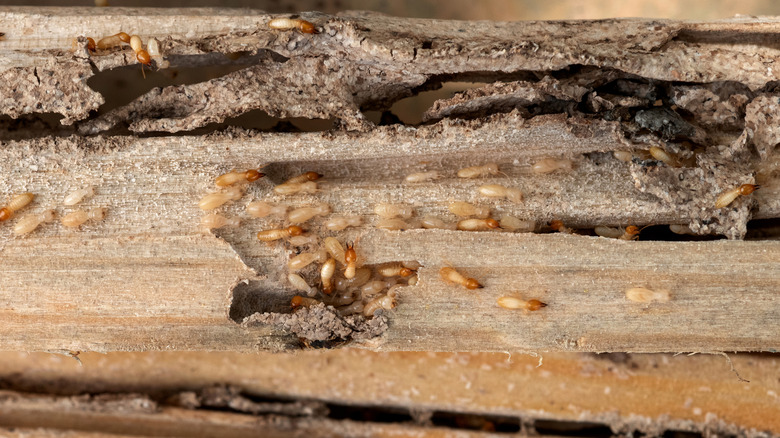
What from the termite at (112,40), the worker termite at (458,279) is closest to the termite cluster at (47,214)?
the termite at (112,40)

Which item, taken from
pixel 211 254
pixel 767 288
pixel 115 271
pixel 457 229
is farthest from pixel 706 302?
pixel 115 271

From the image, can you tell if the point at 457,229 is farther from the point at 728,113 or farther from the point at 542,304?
the point at 728,113

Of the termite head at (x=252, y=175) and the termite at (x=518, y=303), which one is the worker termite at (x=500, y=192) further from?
the termite head at (x=252, y=175)

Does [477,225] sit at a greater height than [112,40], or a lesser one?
lesser

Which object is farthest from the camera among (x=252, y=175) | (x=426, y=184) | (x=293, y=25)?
(x=426, y=184)

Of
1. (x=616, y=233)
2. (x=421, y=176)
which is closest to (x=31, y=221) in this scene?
(x=421, y=176)

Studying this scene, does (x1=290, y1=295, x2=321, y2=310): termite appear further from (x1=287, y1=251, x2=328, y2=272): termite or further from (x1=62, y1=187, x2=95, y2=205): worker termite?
(x1=62, y1=187, x2=95, y2=205): worker termite

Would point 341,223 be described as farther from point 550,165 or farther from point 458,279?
point 550,165
